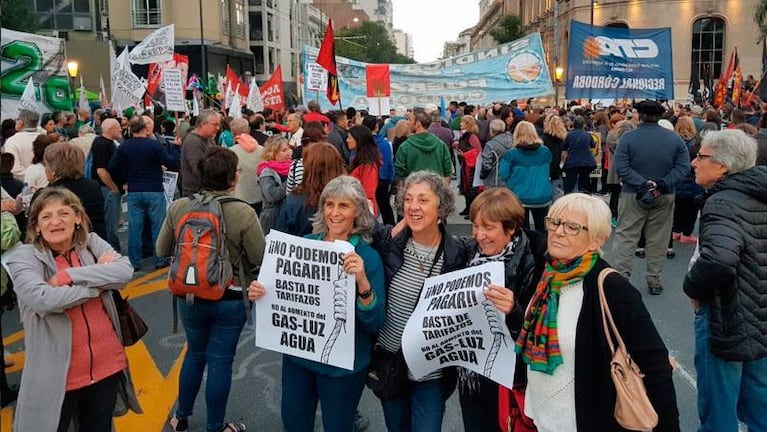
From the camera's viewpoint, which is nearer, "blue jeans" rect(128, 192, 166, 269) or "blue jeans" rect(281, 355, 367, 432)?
"blue jeans" rect(281, 355, 367, 432)

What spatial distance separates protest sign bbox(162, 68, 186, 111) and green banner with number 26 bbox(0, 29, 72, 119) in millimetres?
2819

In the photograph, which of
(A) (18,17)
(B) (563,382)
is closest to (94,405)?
(B) (563,382)

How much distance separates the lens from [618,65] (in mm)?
15492

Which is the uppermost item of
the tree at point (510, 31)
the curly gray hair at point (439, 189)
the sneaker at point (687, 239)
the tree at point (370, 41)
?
the tree at point (370, 41)

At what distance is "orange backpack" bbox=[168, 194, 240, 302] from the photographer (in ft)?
13.1

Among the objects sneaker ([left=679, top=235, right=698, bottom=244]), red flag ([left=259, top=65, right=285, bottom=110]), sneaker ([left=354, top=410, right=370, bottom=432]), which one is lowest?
sneaker ([left=354, top=410, right=370, bottom=432])

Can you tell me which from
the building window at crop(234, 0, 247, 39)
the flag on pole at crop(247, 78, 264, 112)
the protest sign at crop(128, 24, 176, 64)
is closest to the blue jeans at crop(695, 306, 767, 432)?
the protest sign at crop(128, 24, 176, 64)

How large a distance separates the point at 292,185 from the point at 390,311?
91.4 inches

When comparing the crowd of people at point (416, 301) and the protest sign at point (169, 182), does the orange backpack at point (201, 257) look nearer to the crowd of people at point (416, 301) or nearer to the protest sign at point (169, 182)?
the crowd of people at point (416, 301)

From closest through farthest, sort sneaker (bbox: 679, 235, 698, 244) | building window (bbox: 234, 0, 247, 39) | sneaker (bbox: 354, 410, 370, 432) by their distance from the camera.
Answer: sneaker (bbox: 354, 410, 370, 432) < sneaker (bbox: 679, 235, 698, 244) < building window (bbox: 234, 0, 247, 39)

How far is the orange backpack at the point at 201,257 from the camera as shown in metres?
3.99

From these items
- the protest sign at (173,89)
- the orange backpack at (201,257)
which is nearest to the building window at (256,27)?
the protest sign at (173,89)

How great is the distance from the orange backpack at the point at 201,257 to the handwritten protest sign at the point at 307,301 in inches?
21.2

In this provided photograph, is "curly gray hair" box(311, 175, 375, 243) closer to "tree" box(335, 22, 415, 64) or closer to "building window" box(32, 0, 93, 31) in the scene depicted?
"building window" box(32, 0, 93, 31)
